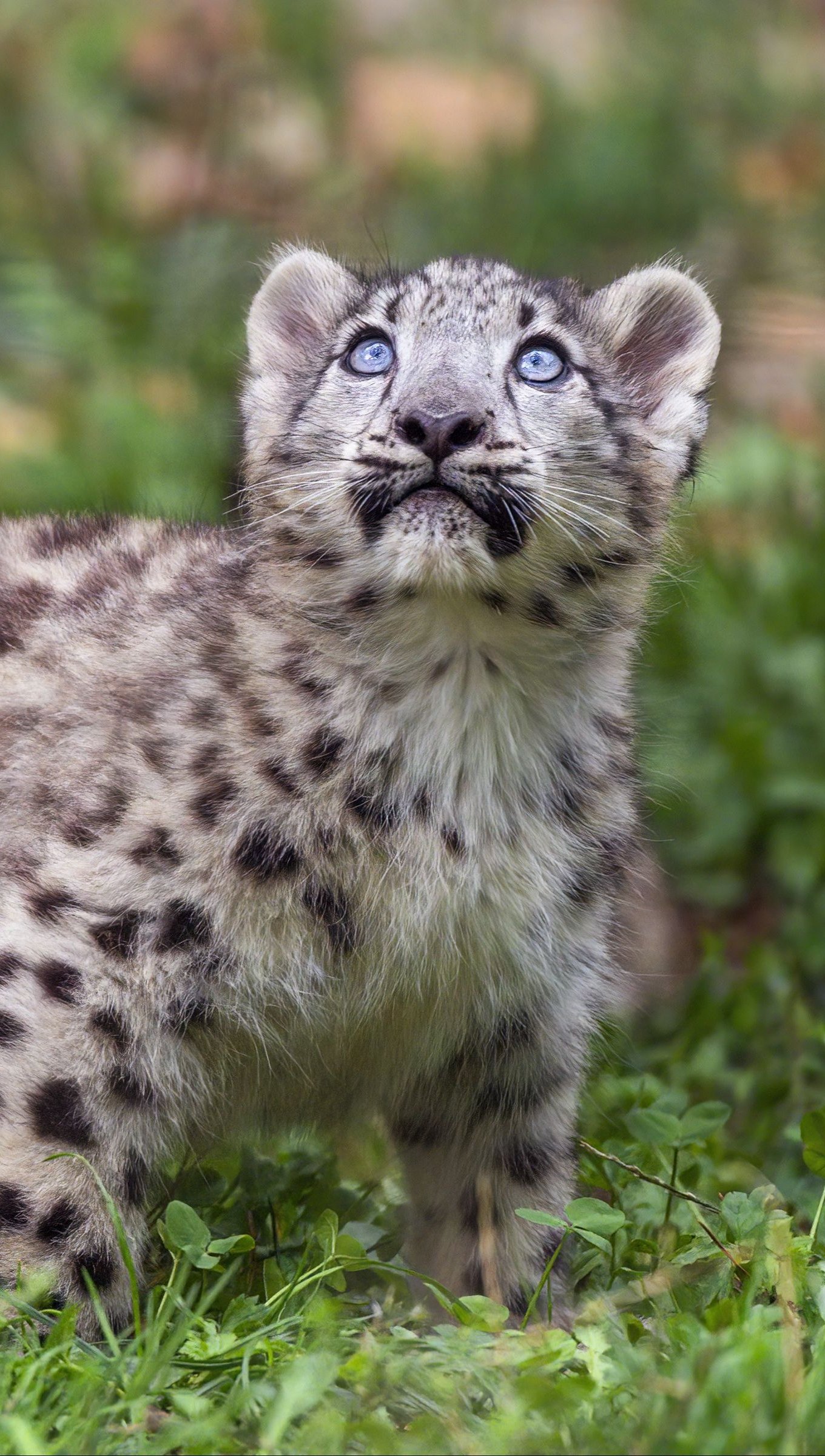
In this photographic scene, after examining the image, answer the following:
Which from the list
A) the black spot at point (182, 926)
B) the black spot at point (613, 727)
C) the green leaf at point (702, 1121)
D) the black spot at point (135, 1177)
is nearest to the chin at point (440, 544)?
the black spot at point (613, 727)

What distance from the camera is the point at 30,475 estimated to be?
10781 millimetres

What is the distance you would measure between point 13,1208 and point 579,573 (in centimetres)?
236

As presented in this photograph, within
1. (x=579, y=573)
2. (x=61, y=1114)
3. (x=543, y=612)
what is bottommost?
(x=61, y=1114)

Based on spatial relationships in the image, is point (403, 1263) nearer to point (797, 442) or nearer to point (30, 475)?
point (30, 475)

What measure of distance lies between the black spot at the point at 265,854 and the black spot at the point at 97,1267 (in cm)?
109

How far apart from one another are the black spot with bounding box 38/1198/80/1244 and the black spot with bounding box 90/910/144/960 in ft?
2.21

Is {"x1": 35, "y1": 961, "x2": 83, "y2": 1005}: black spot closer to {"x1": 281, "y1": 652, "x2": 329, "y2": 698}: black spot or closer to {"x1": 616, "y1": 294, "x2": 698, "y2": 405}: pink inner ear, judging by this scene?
{"x1": 281, "y1": 652, "x2": 329, "y2": 698}: black spot

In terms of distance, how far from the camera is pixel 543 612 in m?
5.57

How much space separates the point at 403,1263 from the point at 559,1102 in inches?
28.8

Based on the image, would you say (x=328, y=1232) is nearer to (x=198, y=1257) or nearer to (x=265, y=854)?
(x=198, y=1257)

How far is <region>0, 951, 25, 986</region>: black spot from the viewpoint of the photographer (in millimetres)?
5227

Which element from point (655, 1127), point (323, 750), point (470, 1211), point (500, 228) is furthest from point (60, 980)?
point (500, 228)

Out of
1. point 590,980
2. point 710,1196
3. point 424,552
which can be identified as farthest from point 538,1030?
point 424,552

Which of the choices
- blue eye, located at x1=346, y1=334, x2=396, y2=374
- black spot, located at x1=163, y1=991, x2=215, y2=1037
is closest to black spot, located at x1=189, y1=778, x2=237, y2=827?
black spot, located at x1=163, y1=991, x2=215, y2=1037
